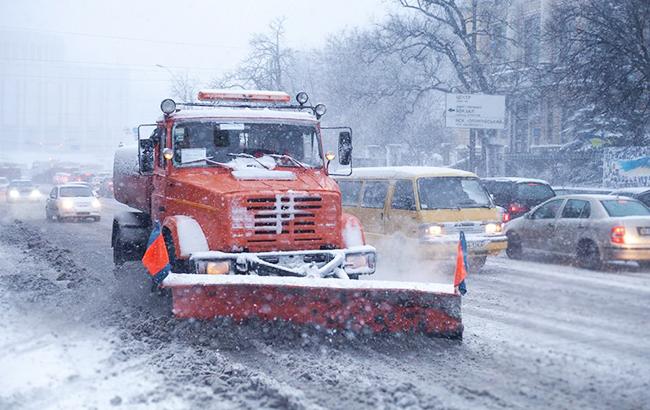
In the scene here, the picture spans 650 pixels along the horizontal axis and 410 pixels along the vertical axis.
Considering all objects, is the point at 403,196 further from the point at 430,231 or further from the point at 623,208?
the point at 623,208

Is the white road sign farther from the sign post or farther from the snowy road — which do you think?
the snowy road

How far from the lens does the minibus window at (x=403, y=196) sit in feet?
43.1

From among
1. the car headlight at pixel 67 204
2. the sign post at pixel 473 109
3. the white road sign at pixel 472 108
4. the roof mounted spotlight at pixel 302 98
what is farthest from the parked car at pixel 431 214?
the white road sign at pixel 472 108

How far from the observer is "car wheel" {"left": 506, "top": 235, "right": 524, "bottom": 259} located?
1612 centimetres

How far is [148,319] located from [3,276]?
206 inches

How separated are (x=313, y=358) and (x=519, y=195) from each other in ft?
46.3

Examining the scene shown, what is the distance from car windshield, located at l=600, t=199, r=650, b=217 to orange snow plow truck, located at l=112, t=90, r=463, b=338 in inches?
257

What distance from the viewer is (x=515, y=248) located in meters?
16.2

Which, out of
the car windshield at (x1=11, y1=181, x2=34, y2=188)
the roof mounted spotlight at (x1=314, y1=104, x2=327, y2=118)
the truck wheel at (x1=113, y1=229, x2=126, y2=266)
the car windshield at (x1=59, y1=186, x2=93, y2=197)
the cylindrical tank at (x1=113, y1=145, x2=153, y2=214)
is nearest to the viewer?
the roof mounted spotlight at (x1=314, y1=104, x2=327, y2=118)

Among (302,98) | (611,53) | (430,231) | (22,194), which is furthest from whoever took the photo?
(22,194)

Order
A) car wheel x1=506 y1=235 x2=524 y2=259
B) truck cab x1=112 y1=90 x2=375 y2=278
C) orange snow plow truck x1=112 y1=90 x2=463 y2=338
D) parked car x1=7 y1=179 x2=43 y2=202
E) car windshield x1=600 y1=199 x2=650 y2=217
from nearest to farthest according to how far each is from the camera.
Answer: orange snow plow truck x1=112 y1=90 x2=463 y2=338
truck cab x1=112 y1=90 x2=375 y2=278
car windshield x1=600 y1=199 x2=650 y2=217
car wheel x1=506 y1=235 x2=524 y2=259
parked car x1=7 y1=179 x2=43 y2=202

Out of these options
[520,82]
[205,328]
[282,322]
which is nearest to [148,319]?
[205,328]

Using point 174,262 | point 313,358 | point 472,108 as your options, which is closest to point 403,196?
point 174,262

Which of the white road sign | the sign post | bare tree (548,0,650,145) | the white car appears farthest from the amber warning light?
the white road sign
